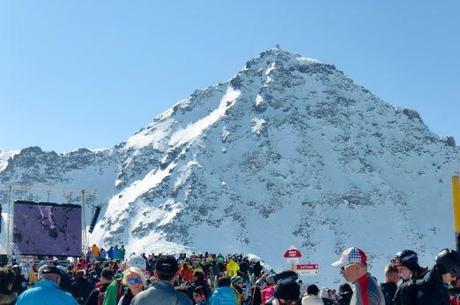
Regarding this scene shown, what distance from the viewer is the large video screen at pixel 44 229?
31.9m

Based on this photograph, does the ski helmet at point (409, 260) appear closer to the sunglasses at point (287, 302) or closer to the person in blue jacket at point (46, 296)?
the sunglasses at point (287, 302)

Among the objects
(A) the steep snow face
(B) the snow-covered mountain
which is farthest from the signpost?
(A) the steep snow face

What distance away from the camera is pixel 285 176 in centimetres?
15212

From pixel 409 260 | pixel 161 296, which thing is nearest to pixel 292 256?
pixel 409 260

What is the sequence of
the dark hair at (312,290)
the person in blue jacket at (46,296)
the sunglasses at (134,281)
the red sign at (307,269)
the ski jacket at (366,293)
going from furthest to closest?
the red sign at (307,269)
the dark hair at (312,290)
the sunglasses at (134,281)
the person in blue jacket at (46,296)
the ski jacket at (366,293)

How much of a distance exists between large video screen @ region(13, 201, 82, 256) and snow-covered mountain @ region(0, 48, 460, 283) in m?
77.0

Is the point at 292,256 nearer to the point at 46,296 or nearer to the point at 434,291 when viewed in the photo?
the point at 434,291

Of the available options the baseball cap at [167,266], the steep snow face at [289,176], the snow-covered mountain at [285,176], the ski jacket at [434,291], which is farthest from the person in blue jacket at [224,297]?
the steep snow face at [289,176]

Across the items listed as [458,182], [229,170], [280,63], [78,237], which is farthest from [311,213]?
[458,182]

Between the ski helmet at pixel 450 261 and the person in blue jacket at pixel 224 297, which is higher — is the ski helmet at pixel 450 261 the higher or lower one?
the higher one

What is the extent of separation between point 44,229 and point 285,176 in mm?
121850

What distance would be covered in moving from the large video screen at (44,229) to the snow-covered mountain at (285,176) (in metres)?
77.0

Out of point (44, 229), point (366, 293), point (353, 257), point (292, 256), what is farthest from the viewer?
point (44, 229)

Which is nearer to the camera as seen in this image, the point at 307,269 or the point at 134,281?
the point at 134,281
